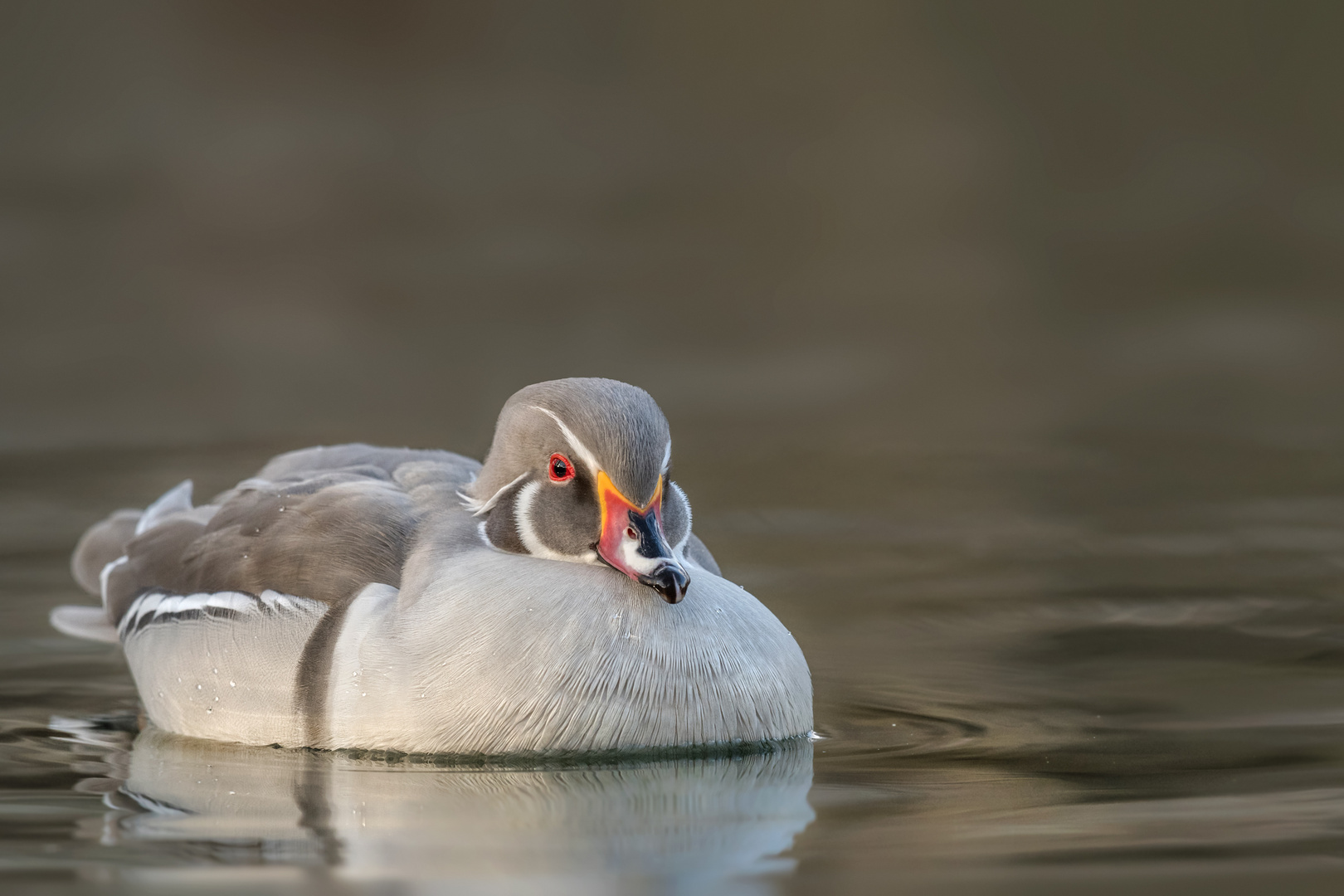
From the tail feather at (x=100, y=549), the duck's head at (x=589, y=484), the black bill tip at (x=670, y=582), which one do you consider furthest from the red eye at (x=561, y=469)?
the tail feather at (x=100, y=549)

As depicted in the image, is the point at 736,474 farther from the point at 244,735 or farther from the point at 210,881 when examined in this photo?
the point at 210,881

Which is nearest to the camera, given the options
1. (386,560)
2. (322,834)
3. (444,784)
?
(322,834)

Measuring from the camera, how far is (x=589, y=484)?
21.5 feet

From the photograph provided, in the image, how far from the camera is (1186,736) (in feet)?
22.7

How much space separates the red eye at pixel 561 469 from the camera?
6.58 metres

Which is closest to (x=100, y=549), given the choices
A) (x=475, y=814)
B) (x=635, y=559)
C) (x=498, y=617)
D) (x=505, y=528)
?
(x=505, y=528)

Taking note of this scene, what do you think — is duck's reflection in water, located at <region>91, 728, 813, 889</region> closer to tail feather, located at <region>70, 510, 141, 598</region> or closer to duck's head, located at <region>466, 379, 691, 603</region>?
duck's head, located at <region>466, 379, 691, 603</region>

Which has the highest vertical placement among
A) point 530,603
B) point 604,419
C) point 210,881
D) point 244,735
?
point 604,419

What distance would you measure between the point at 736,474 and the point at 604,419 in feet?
19.0

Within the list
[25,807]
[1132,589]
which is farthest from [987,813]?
[1132,589]

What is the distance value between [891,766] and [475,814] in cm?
140

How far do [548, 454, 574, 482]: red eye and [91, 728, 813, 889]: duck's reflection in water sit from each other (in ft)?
3.11

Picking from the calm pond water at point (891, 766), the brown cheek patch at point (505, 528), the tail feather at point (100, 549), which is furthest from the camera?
the tail feather at point (100, 549)

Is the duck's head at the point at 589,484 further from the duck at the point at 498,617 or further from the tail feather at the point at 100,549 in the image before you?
the tail feather at the point at 100,549
